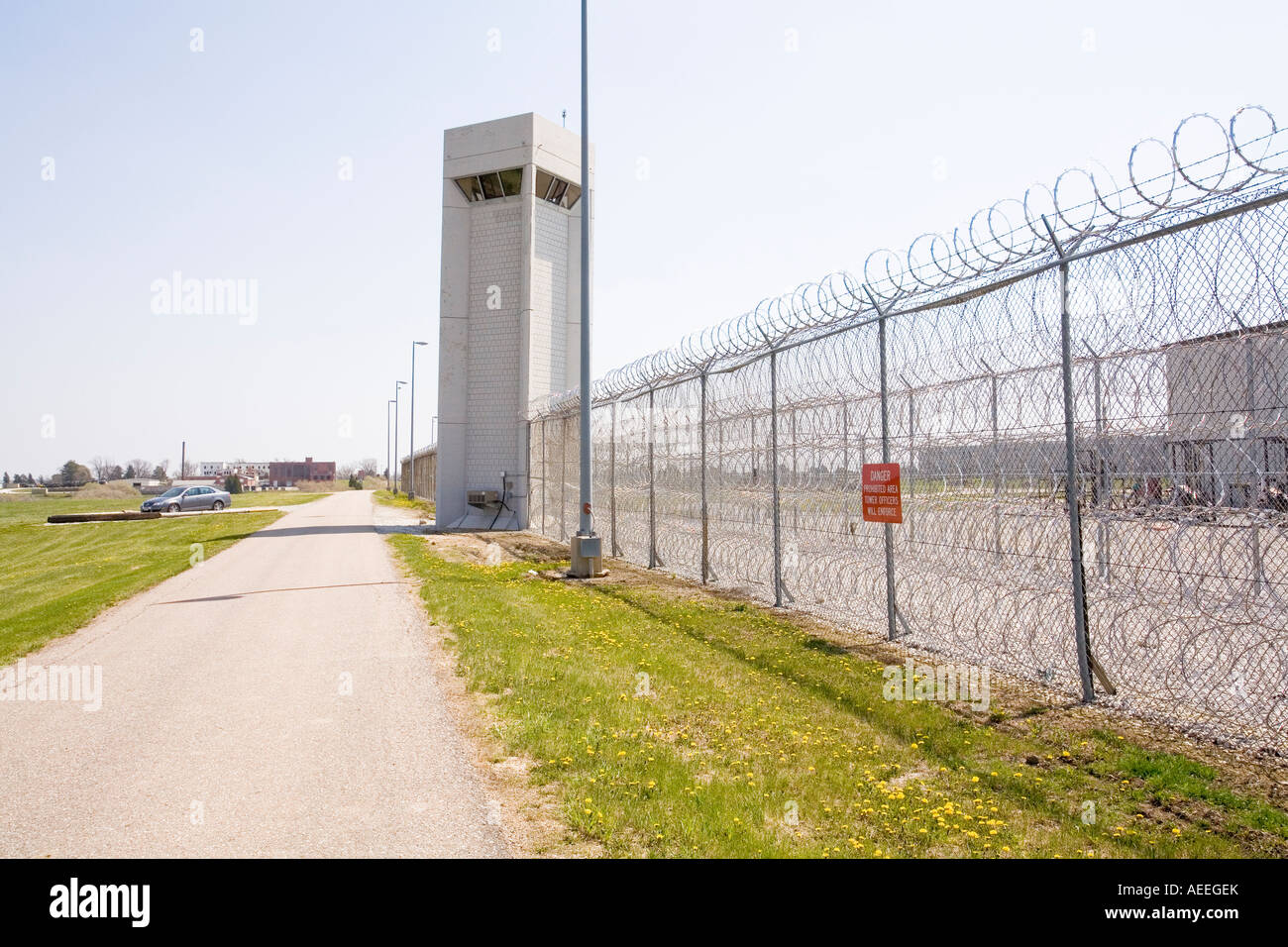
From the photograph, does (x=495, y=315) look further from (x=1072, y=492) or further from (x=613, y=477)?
(x=1072, y=492)

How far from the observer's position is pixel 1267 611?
444 centimetres

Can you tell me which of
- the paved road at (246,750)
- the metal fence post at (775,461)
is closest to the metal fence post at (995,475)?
the metal fence post at (775,461)

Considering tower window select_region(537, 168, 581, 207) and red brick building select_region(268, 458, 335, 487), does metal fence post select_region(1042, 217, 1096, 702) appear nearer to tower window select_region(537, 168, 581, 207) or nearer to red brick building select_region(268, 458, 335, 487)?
tower window select_region(537, 168, 581, 207)

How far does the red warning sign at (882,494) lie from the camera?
7254mm

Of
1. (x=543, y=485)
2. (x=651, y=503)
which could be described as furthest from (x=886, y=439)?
(x=543, y=485)

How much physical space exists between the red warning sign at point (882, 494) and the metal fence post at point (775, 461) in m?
1.96

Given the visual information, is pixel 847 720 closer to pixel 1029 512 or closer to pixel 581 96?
pixel 1029 512

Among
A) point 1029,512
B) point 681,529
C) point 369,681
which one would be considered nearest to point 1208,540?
point 1029,512

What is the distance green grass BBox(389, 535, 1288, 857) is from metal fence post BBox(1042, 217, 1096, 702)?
1.84 ft

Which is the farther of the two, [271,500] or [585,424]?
[271,500]

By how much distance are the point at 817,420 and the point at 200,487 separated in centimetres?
4309

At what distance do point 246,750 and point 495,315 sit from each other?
2276 cm

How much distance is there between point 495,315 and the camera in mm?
26766

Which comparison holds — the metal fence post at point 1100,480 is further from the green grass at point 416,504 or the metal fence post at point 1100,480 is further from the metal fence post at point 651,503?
the green grass at point 416,504
